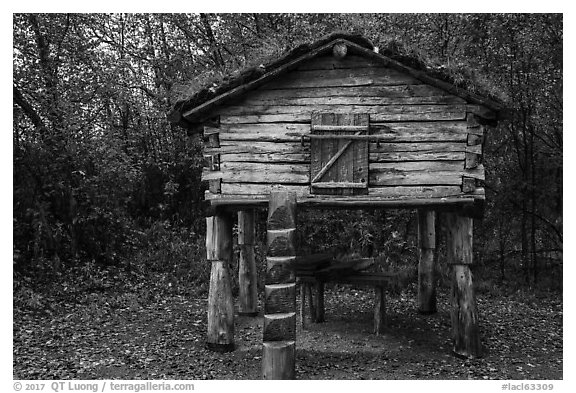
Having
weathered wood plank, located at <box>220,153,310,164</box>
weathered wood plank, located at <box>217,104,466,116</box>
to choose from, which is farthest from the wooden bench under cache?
weathered wood plank, located at <box>217,104,466,116</box>

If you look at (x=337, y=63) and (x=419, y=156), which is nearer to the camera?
(x=419, y=156)

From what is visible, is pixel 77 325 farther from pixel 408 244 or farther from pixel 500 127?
pixel 500 127

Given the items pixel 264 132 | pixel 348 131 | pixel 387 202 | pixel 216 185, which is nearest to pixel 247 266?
pixel 216 185

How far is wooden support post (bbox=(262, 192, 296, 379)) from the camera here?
8.05 metres

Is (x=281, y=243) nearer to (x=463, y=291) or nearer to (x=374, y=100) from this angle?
(x=374, y=100)

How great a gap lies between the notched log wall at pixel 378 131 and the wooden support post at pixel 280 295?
1141 mm

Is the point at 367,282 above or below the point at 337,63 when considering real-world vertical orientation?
below

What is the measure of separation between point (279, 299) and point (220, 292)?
9.00 feet

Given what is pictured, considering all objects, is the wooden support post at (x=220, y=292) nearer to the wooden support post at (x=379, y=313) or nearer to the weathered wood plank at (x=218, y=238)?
the weathered wood plank at (x=218, y=238)

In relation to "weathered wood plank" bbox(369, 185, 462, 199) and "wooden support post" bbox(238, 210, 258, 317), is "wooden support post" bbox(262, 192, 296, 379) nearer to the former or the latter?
"weathered wood plank" bbox(369, 185, 462, 199)

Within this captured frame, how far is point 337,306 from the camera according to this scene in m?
15.1

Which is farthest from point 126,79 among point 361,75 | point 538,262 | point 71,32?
point 538,262

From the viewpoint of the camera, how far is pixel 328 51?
384 inches

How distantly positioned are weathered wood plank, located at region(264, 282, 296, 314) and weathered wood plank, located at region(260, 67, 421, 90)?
3.42 m
